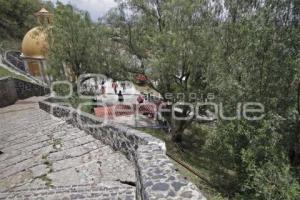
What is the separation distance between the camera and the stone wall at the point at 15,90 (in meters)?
16.7

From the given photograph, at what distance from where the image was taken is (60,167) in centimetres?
696

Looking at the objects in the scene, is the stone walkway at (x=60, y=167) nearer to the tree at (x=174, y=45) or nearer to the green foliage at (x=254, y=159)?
the green foliage at (x=254, y=159)

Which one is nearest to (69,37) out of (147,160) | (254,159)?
(254,159)

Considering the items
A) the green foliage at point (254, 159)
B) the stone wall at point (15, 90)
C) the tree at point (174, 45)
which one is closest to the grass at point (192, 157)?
the green foliage at point (254, 159)

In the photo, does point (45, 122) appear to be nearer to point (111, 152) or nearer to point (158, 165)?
point (111, 152)

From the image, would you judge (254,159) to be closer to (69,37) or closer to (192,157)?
(192,157)

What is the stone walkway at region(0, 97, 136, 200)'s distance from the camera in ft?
17.5

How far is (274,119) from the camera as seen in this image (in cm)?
996

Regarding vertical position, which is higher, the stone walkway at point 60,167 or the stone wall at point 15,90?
the stone wall at point 15,90

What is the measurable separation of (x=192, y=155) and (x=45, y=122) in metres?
8.33

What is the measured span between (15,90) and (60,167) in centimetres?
1291

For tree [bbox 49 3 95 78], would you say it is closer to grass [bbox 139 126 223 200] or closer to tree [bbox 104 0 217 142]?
tree [bbox 104 0 217 142]

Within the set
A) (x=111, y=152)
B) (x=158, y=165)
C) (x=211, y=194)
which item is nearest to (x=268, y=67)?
(x=211, y=194)

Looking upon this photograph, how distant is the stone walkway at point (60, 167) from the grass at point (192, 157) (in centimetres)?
419
